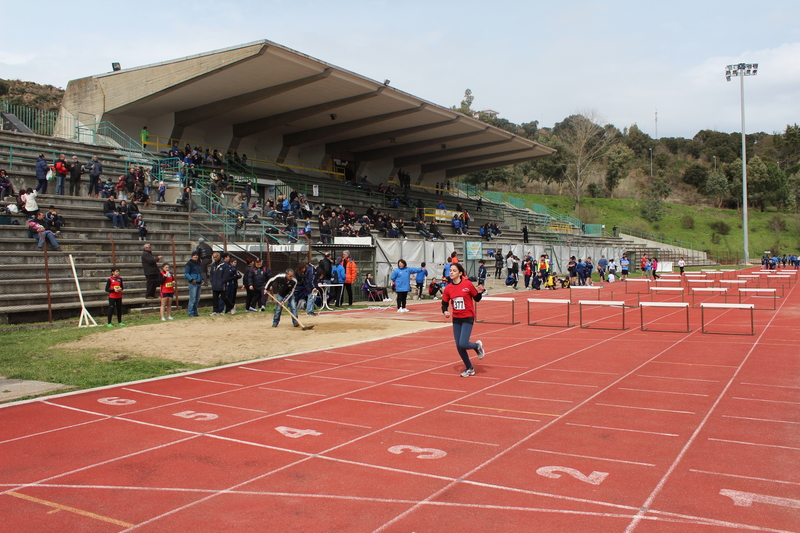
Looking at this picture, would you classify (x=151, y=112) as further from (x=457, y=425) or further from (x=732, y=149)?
(x=732, y=149)

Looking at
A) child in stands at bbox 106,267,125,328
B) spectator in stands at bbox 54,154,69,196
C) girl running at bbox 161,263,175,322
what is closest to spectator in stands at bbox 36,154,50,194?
spectator in stands at bbox 54,154,69,196

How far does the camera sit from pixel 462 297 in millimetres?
9516

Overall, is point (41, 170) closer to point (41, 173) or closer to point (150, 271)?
point (41, 173)

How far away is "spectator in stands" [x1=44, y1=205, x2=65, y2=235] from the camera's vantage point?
60.7 feet

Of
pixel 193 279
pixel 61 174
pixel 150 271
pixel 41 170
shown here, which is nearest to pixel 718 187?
pixel 193 279

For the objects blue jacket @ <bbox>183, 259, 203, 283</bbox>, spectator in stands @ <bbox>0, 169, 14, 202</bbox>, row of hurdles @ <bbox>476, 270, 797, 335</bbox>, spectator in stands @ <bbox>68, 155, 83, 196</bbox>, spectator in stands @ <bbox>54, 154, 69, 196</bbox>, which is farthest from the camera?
spectator in stands @ <bbox>68, 155, 83, 196</bbox>

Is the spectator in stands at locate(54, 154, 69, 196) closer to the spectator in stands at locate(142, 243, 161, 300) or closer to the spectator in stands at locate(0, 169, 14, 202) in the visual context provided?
the spectator in stands at locate(0, 169, 14, 202)

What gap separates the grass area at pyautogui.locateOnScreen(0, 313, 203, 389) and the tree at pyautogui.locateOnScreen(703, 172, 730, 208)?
88.1 m

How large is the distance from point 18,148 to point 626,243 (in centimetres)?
5218

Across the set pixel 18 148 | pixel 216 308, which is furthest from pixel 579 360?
pixel 18 148

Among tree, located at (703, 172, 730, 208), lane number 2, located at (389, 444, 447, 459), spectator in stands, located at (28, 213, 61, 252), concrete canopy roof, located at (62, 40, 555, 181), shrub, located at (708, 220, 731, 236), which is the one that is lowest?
lane number 2, located at (389, 444, 447, 459)

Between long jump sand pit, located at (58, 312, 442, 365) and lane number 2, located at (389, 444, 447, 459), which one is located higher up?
long jump sand pit, located at (58, 312, 442, 365)

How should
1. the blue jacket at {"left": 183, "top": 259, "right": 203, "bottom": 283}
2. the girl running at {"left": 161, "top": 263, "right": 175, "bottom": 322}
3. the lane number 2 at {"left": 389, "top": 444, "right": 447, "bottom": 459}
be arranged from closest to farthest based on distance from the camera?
the lane number 2 at {"left": 389, "top": 444, "right": 447, "bottom": 459} < the girl running at {"left": 161, "top": 263, "right": 175, "bottom": 322} < the blue jacket at {"left": 183, "top": 259, "right": 203, "bottom": 283}

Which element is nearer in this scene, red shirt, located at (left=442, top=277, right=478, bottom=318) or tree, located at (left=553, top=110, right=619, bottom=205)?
red shirt, located at (left=442, top=277, right=478, bottom=318)
